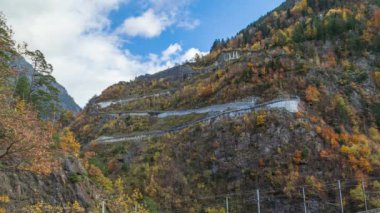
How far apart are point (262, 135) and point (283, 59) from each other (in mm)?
18049

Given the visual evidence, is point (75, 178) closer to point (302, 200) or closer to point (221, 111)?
point (302, 200)

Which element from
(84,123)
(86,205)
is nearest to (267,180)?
(86,205)

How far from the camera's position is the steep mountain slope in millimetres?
43188

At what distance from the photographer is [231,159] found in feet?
157

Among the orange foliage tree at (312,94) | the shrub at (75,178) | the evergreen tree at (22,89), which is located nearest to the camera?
the shrub at (75,178)

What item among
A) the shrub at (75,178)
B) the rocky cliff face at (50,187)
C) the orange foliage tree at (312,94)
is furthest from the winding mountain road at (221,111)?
the shrub at (75,178)

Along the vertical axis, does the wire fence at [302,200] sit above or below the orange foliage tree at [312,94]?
below

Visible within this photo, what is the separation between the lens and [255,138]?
158ft

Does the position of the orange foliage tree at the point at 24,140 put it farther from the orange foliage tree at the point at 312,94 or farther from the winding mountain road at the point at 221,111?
the orange foliage tree at the point at 312,94

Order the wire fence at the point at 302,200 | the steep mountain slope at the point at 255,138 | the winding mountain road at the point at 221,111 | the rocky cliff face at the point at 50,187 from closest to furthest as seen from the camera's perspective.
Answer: the rocky cliff face at the point at 50,187
the wire fence at the point at 302,200
the steep mountain slope at the point at 255,138
the winding mountain road at the point at 221,111

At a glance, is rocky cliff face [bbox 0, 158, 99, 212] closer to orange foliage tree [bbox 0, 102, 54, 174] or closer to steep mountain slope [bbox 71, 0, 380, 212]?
orange foliage tree [bbox 0, 102, 54, 174]

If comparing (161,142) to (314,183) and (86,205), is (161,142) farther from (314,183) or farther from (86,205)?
(86,205)

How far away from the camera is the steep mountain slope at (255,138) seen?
43.2 m

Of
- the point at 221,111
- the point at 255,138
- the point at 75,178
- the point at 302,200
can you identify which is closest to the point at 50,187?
the point at 75,178
